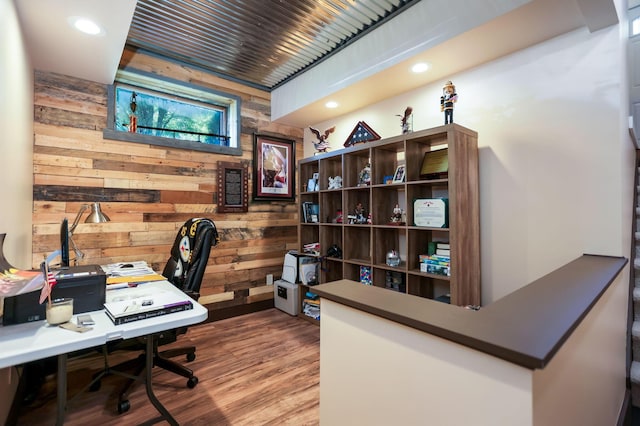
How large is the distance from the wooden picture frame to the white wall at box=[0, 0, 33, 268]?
159cm

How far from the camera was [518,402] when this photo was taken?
69 cm

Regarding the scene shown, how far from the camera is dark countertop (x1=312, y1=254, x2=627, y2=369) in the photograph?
0.70 m

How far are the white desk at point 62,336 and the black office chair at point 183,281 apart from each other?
704 millimetres

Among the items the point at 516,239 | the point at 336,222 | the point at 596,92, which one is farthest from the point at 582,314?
the point at 336,222

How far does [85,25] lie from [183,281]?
182 centimetres

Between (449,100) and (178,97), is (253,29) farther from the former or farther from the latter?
(449,100)

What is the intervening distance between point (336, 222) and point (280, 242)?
998 millimetres

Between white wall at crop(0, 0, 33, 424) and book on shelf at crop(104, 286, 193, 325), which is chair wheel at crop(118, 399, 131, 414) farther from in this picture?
book on shelf at crop(104, 286, 193, 325)

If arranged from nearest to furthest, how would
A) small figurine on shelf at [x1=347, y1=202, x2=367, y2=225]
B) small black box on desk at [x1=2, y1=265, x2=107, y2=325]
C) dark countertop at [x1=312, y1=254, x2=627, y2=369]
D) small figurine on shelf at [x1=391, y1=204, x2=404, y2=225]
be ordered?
dark countertop at [x1=312, y1=254, x2=627, y2=369] < small black box on desk at [x1=2, y1=265, x2=107, y2=325] < small figurine on shelf at [x1=391, y1=204, x2=404, y2=225] < small figurine on shelf at [x1=347, y1=202, x2=367, y2=225]

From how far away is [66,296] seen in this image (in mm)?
1421

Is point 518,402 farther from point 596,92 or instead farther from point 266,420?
point 596,92

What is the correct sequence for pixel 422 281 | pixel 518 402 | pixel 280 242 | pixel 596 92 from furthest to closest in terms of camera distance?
pixel 280 242 < pixel 422 281 < pixel 596 92 < pixel 518 402

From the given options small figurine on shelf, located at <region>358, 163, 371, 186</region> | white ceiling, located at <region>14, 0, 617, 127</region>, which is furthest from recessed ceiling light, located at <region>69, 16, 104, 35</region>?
small figurine on shelf, located at <region>358, 163, 371, 186</region>

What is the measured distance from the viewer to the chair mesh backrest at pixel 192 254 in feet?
7.17
